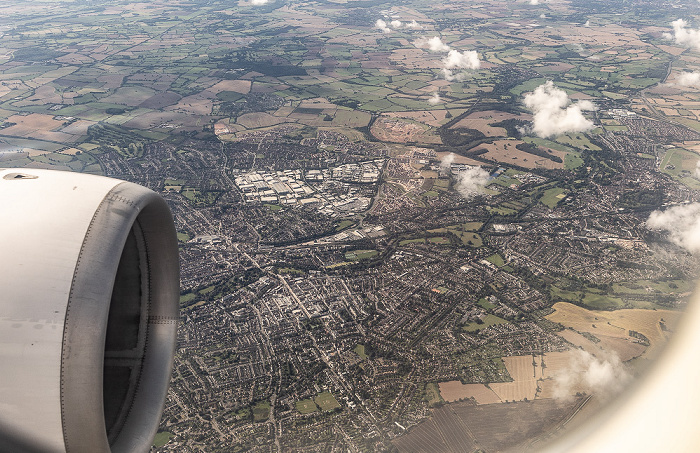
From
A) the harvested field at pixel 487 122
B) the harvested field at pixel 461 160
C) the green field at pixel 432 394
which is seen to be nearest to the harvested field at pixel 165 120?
the harvested field at pixel 461 160

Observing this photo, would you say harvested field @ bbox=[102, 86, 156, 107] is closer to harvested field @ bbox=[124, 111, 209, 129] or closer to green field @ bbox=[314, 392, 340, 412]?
harvested field @ bbox=[124, 111, 209, 129]

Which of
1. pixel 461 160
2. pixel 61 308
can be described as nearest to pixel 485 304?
pixel 461 160

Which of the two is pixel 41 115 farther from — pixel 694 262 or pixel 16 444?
pixel 694 262

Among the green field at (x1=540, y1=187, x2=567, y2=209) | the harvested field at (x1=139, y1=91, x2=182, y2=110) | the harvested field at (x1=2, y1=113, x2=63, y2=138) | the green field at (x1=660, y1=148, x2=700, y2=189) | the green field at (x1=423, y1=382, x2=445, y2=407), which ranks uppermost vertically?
the harvested field at (x1=139, y1=91, x2=182, y2=110)

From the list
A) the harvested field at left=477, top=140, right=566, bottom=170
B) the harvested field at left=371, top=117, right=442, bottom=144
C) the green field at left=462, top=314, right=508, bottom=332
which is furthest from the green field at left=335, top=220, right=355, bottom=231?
the harvested field at left=477, top=140, right=566, bottom=170

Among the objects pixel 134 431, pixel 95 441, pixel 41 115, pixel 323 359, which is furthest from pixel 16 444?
pixel 41 115

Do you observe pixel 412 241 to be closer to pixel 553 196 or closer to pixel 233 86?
pixel 553 196
